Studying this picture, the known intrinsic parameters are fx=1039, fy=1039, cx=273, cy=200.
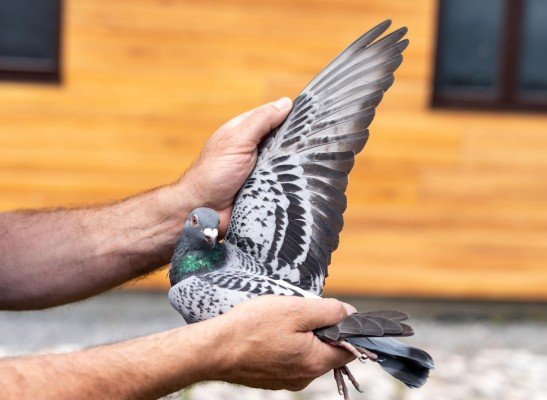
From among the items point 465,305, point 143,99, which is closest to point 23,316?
point 143,99

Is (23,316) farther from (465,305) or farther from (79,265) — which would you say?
(79,265)

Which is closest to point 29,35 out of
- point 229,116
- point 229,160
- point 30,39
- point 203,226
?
point 30,39

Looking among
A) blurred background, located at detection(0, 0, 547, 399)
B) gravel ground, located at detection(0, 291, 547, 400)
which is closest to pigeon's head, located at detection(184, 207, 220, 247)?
gravel ground, located at detection(0, 291, 547, 400)

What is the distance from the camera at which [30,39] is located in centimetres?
720

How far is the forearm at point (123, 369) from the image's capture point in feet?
8.14

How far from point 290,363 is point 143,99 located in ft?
15.1

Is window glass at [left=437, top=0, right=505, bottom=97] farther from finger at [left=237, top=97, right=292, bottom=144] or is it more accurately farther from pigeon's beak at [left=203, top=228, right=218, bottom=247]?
pigeon's beak at [left=203, top=228, right=218, bottom=247]

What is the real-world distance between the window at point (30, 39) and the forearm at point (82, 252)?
385 centimetres

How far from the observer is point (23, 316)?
729cm

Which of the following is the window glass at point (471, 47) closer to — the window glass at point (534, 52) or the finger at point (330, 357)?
the window glass at point (534, 52)

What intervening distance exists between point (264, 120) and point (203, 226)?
0.39 metres

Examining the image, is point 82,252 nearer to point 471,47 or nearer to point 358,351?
point 358,351

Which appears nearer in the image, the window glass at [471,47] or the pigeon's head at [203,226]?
the pigeon's head at [203,226]

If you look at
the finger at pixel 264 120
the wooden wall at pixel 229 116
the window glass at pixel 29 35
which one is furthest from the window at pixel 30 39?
the finger at pixel 264 120
